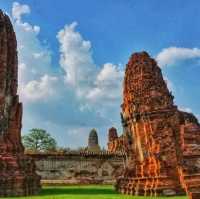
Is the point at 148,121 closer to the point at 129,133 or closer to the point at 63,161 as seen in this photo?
the point at 129,133

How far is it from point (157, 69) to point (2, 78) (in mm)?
9097

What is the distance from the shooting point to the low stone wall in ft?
102

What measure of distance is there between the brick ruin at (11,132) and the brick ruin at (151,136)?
5571 millimetres

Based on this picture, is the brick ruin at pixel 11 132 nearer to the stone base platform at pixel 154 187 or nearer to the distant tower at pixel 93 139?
the stone base platform at pixel 154 187

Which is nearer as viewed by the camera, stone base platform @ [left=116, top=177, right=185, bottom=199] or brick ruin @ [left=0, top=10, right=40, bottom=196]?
stone base platform @ [left=116, top=177, right=185, bottom=199]

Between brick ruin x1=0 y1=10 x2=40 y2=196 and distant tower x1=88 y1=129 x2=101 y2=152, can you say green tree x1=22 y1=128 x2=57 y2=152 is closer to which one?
distant tower x1=88 y1=129 x2=101 y2=152

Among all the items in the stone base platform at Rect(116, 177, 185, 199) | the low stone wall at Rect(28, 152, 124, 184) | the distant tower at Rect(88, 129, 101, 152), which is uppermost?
the distant tower at Rect(88, 129, 101, 152)

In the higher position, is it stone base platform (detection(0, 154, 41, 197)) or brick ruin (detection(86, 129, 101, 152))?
brick ruin (detection(86, 129, 101, 152))

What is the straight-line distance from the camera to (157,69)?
1955 centimetres

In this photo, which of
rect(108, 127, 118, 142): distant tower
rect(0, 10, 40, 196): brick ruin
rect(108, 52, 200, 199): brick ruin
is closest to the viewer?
rect(108, 52, 200, 199): brick ruin

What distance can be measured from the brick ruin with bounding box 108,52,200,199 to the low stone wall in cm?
1178

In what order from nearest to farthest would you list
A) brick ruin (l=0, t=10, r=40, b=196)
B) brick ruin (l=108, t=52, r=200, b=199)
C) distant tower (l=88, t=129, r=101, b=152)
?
brick ruin (l=108, t=52, r=200, b=199) < brick ruin (l=0, t=10, r=40, b=196) < distant tower (l=88, t=129, r=101, b=152)

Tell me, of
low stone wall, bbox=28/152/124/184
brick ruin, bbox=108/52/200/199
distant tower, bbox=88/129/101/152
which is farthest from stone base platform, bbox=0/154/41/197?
distant tower, bbox=88/129/101/152

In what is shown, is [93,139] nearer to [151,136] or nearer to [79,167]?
[79,167]
